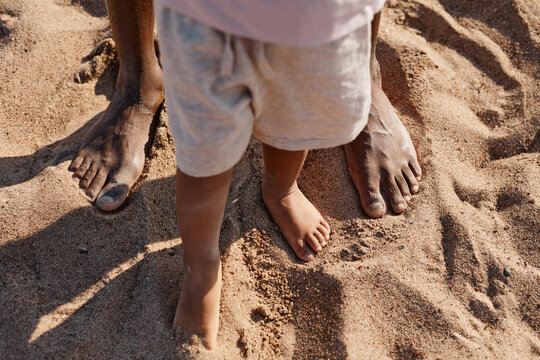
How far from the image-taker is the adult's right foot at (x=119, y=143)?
1.87m

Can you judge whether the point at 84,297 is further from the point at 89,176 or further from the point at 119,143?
the point at 119,143

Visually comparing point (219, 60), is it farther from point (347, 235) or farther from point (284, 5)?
point (347, 235)

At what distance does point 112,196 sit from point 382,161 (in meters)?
1.07

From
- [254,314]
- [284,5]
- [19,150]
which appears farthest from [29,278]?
[284,5]

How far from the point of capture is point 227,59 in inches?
39.5

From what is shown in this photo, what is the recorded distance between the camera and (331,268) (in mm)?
1715

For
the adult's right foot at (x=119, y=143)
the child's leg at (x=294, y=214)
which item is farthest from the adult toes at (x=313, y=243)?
the adult's right foot at (x=119, y=143)

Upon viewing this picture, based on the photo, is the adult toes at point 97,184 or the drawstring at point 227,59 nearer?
the drawstring at point 227,59

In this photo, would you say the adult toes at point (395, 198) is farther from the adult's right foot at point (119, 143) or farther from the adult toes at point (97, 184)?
the adult toes at point (97, 184)

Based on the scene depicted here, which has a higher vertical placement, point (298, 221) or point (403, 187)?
point (403, 187)

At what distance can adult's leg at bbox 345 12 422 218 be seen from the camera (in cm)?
190

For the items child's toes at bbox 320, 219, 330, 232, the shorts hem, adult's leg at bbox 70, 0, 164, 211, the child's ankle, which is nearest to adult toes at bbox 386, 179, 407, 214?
child's toes at bbox 320, 219, 330, 232

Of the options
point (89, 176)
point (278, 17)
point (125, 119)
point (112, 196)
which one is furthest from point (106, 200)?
point (278, 17)

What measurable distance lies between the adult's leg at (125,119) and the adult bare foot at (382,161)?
0.86 m
